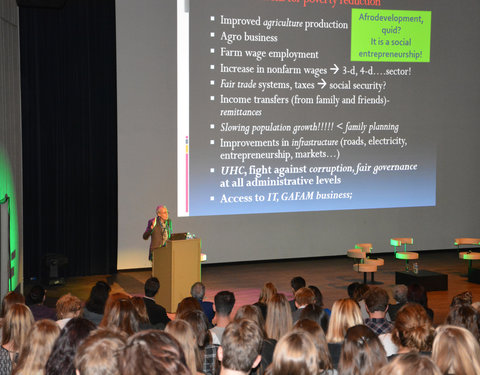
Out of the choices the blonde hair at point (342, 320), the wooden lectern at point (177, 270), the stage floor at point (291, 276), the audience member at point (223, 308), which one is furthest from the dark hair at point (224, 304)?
the stage floor at point (291, 276)

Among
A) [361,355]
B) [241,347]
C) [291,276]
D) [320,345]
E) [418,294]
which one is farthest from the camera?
[291,276]

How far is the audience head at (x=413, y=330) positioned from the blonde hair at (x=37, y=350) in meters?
1.82

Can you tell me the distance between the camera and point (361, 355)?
107 inches

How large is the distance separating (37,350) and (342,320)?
67.1 inches

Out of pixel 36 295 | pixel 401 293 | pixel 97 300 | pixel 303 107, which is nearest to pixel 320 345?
pixel 97 300

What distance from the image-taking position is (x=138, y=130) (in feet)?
31.0

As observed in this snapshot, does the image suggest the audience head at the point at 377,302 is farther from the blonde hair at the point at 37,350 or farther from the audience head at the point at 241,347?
the blonde hair at the point at 37,350

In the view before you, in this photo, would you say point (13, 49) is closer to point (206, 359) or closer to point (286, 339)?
point (206, 359)

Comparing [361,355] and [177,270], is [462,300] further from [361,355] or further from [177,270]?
[177,270]

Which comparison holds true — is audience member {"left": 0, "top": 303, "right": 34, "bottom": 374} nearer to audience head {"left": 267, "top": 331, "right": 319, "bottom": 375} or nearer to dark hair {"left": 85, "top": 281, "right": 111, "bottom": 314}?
dark hair {"left": 85, "top": 281, "right": 111, "bottom": 314}

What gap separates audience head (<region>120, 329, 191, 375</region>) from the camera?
158cm

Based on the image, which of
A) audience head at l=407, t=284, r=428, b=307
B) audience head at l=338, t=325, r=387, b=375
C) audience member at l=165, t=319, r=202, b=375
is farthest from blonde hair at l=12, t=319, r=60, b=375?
audience head at l=407, t=284, r=428, b=307

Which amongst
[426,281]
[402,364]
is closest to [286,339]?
[402,364]

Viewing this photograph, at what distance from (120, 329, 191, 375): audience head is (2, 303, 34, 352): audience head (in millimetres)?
2042
